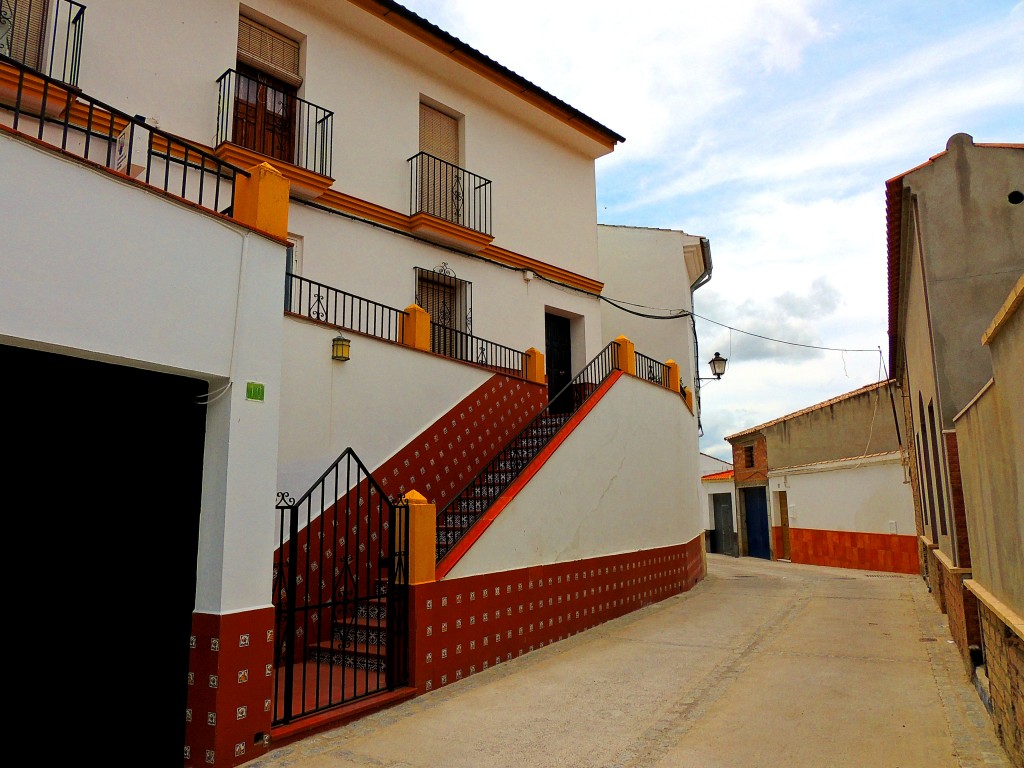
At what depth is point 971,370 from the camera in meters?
6.59

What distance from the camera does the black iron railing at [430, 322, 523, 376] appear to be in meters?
10.7

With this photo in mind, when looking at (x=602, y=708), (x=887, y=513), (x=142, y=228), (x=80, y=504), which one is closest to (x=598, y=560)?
(x=602, y=708)

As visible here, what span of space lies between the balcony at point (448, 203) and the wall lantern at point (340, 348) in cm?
326

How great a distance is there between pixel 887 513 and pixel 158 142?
16.7 m

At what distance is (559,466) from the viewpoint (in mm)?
8492

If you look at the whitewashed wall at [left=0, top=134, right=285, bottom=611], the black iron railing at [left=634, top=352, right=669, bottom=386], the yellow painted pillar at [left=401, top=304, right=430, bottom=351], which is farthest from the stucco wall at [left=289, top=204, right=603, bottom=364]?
the whitewashed wall at [left=0, top=134, right=285, bottom=611]

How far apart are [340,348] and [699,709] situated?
4662mm

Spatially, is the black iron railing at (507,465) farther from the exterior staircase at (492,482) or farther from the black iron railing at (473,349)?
the black iron railing at (473,349)

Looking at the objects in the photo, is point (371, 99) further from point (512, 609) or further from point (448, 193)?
point (512, 609)

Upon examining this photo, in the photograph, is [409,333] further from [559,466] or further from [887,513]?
[887,513]

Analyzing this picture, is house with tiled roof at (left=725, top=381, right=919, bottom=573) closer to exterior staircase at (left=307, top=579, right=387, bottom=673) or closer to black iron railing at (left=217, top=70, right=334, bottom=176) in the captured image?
exterior staircase at (left=307, top=579, right=387, bottom=673)

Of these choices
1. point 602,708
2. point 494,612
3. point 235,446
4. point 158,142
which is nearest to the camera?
point 235,446

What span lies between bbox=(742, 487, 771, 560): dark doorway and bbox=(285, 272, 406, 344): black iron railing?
680 inches

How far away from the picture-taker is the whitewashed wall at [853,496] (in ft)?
54.9
